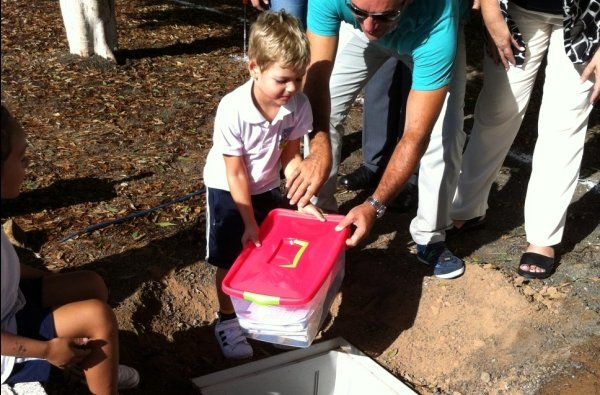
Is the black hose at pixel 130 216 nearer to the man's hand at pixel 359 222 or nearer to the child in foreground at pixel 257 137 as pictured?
the child in foreground at pixel 257 137

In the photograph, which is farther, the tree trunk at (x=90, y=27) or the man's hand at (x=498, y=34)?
the tree trunk at (x=90, y=27)

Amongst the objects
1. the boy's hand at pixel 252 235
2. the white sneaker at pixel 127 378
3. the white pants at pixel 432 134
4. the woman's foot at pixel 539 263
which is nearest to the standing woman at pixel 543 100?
the woman's foot at pixel 539 263

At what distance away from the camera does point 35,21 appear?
7852 mm

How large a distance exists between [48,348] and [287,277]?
933mm

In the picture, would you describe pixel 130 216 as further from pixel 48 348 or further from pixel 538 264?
pixel 538 264

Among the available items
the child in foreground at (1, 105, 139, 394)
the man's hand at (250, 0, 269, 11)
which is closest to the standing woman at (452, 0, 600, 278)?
the man's hand at (250, 0, 269, 11)

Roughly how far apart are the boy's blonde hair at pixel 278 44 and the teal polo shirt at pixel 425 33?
0.35 m

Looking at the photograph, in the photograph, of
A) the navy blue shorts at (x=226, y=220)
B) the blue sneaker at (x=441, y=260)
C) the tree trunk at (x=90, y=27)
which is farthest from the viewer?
the tree trunk at (x=90, y=27)

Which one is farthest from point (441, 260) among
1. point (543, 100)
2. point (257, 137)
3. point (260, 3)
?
point (260, 3)

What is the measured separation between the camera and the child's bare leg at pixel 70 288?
8.68 ft

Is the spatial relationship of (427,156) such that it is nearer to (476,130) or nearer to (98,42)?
(476,130)

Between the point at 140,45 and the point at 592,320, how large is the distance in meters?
5.20

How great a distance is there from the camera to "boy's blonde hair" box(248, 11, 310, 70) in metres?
2.72

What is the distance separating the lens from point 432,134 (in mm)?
3631
